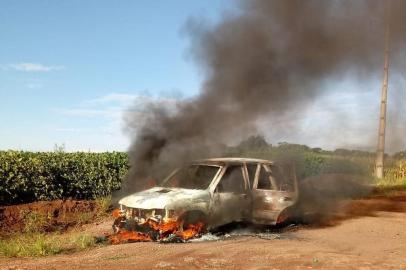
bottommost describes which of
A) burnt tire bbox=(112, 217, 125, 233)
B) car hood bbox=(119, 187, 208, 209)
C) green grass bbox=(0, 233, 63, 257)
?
green grass bbox=(0, 233, 63, 257)

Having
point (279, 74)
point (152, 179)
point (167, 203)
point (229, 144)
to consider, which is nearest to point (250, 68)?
point (279, 74)

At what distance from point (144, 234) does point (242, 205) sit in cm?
199

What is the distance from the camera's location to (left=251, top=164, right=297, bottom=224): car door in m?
9.67

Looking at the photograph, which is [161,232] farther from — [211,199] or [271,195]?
[271,195]

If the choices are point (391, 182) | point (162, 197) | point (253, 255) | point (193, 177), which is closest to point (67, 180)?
point (193, 177)

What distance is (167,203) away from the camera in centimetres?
835

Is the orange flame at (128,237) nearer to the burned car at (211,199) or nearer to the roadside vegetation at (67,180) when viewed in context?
the burned car at (211,199)

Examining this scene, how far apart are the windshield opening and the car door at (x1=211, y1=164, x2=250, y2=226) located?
26 centimetres

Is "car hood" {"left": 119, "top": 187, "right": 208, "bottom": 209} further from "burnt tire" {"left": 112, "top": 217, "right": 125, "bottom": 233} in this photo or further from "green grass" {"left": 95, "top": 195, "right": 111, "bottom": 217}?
"green grass" {"left": 95, "top": 195, "right": 111, "bottom": 217}

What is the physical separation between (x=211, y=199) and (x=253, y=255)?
62.3 inches

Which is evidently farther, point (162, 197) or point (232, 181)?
point (232, 181)

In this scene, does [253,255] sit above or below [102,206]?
below

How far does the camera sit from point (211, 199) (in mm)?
8859

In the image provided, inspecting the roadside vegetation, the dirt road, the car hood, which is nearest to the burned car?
the car hood
